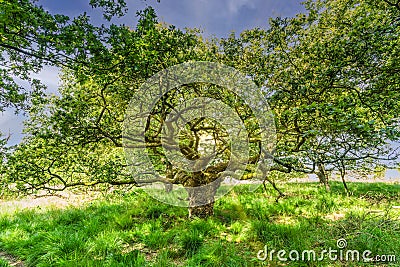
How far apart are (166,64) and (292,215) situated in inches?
239

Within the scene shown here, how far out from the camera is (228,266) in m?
4.35

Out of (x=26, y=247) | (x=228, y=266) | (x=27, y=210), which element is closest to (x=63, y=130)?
(x=26, y=247)

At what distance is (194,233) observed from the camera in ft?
18.0

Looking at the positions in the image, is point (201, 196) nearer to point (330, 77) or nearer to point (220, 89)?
point (220, 89)
